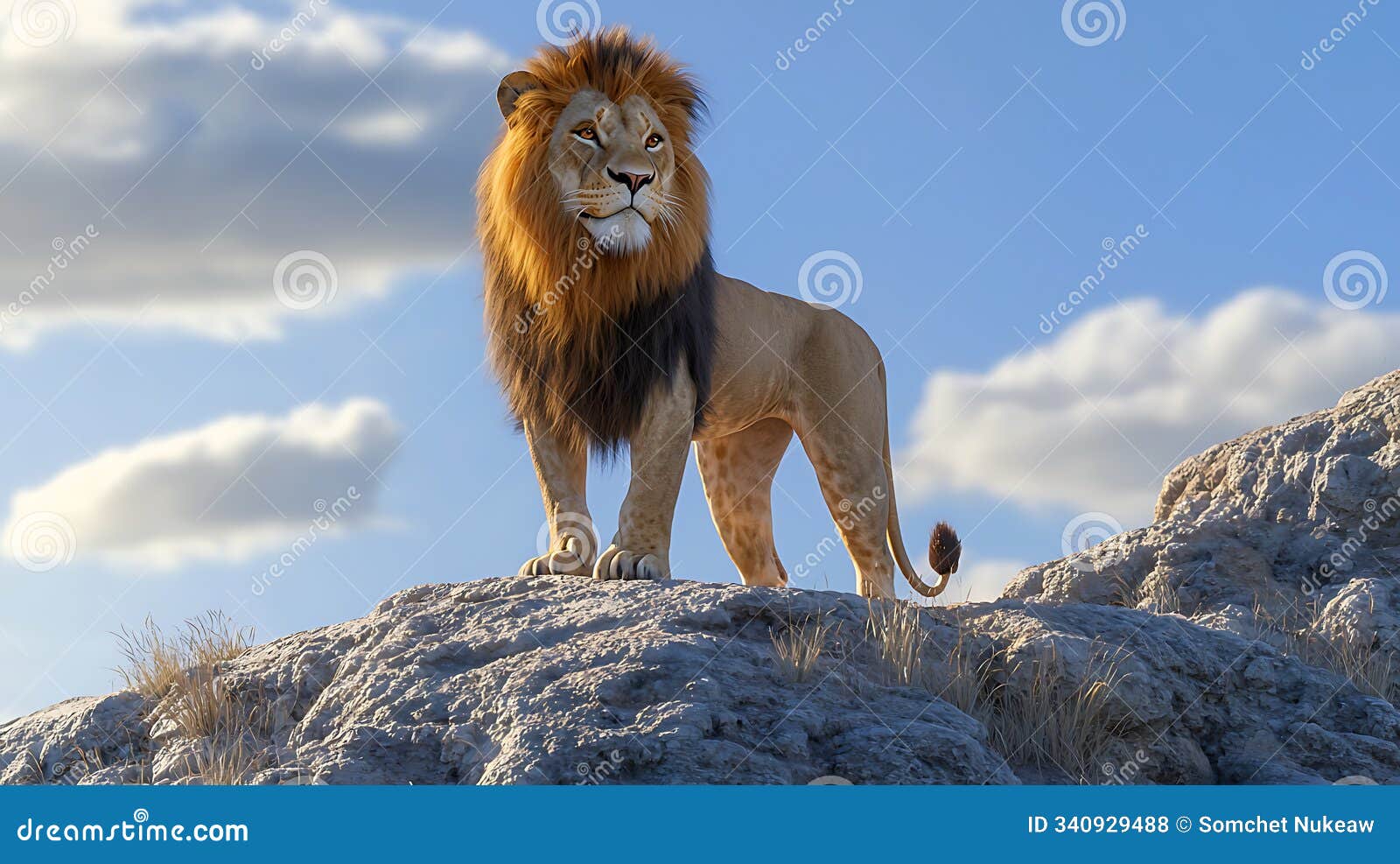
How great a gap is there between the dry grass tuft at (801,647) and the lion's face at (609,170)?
1788mm

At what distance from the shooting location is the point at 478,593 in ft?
17.6

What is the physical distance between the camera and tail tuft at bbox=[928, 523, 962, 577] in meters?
7.56

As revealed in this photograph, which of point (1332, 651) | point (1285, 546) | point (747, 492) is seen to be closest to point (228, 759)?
point (747, 492)

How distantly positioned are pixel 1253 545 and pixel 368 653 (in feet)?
15.7

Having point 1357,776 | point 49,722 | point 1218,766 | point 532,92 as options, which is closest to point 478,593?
point 49,722

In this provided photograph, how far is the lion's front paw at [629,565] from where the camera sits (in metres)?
5.47

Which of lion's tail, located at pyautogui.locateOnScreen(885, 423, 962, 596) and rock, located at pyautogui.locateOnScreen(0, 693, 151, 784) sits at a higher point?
lion's tail, located at pyautogui.locateOnScreen(885, 423, 962, 596)

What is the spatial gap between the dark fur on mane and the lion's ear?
34.4 inches

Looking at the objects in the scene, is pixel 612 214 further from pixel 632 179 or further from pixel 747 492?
pixel 747 492

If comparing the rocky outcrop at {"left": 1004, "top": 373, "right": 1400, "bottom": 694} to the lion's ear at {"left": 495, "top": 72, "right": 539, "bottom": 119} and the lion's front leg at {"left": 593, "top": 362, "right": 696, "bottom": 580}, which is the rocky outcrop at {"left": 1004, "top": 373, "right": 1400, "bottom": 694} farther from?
the lion's ear at {"left": 495, "top": 72, "right": 539, "bottom": 119}

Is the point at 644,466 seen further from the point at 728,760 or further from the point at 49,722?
the point at 49,722

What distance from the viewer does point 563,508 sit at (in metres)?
5.82

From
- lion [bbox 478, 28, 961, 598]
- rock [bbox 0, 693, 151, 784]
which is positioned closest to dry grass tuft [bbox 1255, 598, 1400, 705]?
lion [bbox 478, 28, 961, 598]

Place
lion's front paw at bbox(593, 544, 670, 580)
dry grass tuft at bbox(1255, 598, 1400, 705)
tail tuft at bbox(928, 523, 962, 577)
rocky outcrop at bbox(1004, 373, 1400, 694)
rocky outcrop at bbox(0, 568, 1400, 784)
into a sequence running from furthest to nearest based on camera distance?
tail tuft at bbox(928, 523, 962, 577) → rocky outcrop at bbox(1004, 373, 1400, 694) → dry grass tuft at bbox(1255, 598, 1400, 705) → lion's front paw at bbox(593, 544, 670, 580) → rocky outcrop at bbox(0, 568, 1400, 784)
